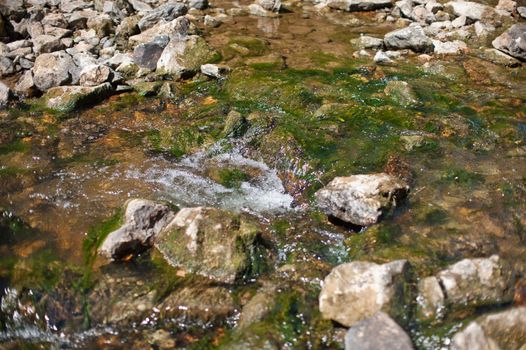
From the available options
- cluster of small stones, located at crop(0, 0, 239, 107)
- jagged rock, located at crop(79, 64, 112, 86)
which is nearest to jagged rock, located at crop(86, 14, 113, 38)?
cluster of small stones, located at crop(0, 0, 239, 107)

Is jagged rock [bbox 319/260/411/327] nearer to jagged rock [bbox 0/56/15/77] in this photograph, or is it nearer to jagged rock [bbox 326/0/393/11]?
jagged rock [bbox 0/56/15/77]

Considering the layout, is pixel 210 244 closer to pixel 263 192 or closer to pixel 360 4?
pixel 263 192

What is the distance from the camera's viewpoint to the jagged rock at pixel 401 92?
8.33m

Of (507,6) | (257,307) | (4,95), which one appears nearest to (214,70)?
(4,95)

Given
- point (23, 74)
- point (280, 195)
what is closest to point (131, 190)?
point (280, 195)

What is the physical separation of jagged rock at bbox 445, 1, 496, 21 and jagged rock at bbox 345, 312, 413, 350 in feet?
36.0

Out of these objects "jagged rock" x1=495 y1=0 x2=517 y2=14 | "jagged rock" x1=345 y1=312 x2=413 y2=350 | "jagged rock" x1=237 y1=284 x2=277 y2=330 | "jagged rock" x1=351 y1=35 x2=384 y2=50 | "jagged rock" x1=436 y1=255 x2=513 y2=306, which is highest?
"jagged rock" x1=345 y1=312 x2=413 y2=350

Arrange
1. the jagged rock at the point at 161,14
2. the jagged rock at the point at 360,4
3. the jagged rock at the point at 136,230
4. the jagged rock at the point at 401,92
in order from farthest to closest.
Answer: the jagged rock at the point at 360,4, the jagged rock at the point at 161,14, the jagged rock at the point at 401,92, the jagged rock at the point at 136,230

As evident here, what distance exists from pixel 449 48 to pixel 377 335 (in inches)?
338

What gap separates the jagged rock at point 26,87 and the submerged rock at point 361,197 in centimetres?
640

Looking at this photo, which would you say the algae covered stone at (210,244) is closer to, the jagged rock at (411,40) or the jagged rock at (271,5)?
the jagged rock at (411,40)

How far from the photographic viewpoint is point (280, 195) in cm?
633

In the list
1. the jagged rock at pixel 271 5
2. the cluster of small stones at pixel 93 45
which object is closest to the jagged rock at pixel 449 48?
the cluster of small stones at pixel 93 45

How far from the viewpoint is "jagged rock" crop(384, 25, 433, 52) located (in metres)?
10.5
